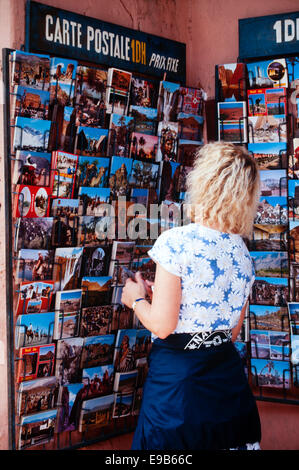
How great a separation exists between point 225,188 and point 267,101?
3.88 feet

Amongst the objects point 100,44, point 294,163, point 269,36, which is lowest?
point 294,163

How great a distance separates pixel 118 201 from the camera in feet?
7.44

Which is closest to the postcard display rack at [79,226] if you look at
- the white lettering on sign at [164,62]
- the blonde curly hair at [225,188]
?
the white lettering on sign at [164,62]

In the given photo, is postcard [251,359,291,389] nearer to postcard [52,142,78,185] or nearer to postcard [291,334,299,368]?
postcard [291,334,299,368]

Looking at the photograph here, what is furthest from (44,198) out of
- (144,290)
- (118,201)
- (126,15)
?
(126,15)

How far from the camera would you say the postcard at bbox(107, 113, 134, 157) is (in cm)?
224

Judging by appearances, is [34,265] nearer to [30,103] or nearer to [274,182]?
[30,103]

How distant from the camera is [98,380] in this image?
223 centimetres

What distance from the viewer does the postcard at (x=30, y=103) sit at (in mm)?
1918

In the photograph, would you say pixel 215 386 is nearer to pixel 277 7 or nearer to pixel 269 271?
pixel 269 271

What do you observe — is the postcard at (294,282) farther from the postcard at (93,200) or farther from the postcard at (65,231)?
the postcard at (65,231)

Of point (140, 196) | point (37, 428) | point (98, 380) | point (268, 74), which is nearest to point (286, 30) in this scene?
point (268, 74)

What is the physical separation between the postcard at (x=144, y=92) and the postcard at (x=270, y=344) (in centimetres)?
133

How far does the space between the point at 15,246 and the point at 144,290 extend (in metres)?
0.60
